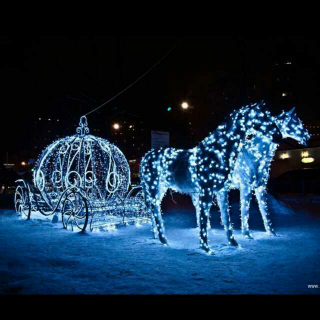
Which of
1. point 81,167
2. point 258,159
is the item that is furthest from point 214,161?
point 81,167

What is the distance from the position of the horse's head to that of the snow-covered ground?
2.08 m

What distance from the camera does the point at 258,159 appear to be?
22.1ft

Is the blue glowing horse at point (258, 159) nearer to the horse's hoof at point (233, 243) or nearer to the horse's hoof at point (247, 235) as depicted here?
the horse's hoof at point (247, 235)

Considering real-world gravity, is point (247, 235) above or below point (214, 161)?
below

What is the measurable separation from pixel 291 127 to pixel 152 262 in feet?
12.6

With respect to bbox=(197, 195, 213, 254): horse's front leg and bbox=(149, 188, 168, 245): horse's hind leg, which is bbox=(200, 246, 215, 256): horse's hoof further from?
bbox=(149, 188, 168, 245): horse's hind leg

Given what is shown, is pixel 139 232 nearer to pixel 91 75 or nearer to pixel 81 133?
pixel 81 133

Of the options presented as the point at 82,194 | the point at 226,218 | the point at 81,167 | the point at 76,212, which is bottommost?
the point at 226,218

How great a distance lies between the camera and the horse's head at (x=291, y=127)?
6426 millimetres

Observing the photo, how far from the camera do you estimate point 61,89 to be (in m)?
16.0

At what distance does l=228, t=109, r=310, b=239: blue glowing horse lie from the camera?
6461mm

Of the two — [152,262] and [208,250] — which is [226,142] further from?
[152,262]

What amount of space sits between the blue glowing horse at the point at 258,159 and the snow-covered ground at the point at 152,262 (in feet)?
3.19
